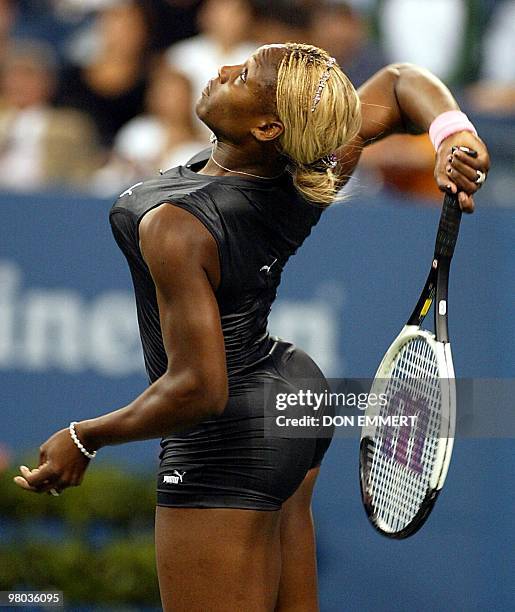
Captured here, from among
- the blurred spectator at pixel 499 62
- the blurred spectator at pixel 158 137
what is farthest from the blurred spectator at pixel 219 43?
the blurred spectator at pixel 499 62

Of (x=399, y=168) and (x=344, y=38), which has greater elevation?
(x=344, y=38)

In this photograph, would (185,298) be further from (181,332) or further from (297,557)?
(297,557)

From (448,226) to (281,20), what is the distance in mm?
3302

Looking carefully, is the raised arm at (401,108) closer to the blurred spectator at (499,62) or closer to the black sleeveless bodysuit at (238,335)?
the black sleeveless bodysuit at (238,335)

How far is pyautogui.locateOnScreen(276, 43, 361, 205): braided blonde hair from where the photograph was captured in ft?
7.86

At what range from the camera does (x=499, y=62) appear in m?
5.79

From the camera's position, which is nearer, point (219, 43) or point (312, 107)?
point (312, 107)

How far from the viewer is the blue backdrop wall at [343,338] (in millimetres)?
4684

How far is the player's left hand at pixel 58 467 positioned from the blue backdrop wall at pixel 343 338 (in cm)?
218

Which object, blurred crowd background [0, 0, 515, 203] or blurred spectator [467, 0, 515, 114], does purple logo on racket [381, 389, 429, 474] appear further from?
blurred spectator [467, 0, 515, 114]

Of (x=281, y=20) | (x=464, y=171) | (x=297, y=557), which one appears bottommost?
(x=297, y=557)

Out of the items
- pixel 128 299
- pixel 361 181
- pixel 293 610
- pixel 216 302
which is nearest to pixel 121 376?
pixel 128 299

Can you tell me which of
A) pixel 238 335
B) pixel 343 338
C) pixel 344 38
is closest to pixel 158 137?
pixel 344 38

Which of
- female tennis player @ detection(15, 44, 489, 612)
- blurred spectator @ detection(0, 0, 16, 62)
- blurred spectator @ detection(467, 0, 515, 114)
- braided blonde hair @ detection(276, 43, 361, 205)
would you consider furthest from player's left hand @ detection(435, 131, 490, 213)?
blurred spectator @ detection(0, 0, 16, 62)
